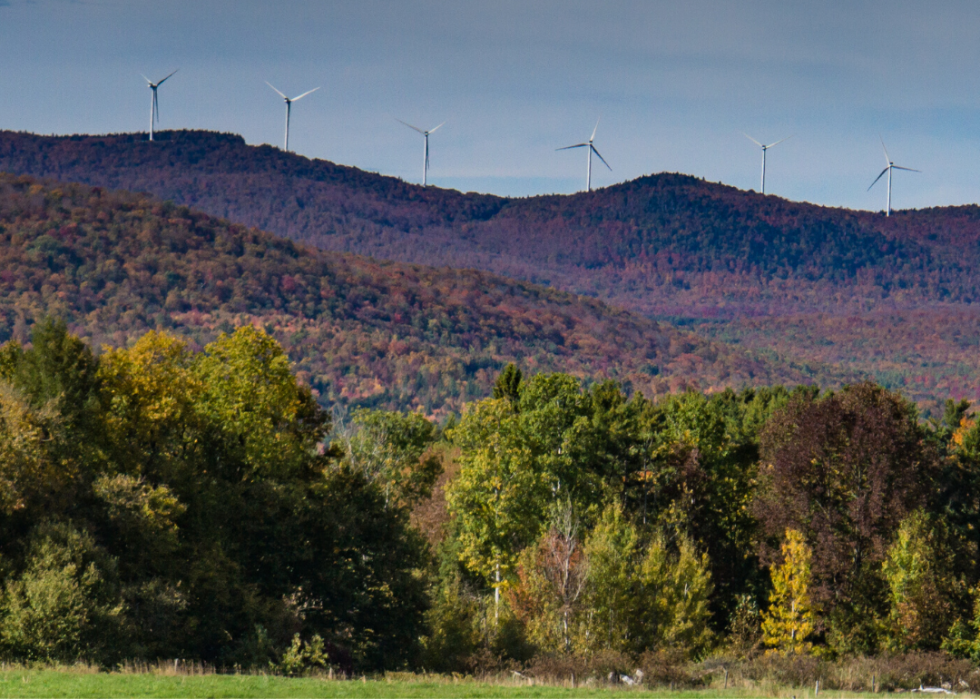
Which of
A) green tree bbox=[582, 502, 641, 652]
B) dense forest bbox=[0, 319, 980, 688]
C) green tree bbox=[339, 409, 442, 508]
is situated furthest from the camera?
green tree bbox=[339, 409, 442, 508]

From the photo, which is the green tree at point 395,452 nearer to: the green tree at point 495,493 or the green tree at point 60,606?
the green tree at point 495,493

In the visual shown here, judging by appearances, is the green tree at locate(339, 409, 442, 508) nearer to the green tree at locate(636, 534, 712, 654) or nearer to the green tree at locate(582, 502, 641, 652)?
→ the green tree at locate(582, 502, 641, 652)

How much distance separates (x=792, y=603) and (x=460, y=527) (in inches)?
707

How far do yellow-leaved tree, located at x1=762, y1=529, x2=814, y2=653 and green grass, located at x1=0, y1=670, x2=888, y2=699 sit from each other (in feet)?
70.9

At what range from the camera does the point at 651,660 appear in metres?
51.3

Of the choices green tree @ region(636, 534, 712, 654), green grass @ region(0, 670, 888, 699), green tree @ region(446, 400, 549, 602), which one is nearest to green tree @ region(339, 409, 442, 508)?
green tree @ region(446, 400, 549, 602)

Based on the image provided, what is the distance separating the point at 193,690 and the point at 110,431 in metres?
15.5

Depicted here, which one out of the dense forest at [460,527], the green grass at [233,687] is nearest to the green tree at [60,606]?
the dense forest at [460,527]

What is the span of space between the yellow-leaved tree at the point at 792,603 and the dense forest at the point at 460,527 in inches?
7.1

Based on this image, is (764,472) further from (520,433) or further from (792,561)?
(520,433)

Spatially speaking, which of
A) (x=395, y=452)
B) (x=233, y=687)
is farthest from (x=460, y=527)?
(x=233, y=687)

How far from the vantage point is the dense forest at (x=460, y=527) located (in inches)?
1583

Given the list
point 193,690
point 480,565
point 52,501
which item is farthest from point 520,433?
point 193,690

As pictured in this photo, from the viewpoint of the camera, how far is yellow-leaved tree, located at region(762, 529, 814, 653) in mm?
59594
